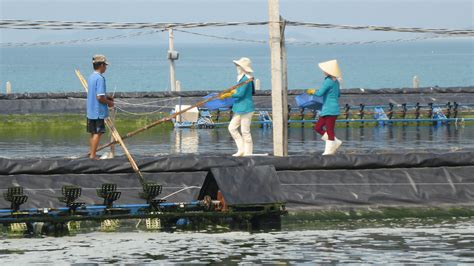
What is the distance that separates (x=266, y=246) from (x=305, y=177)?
3525 mm

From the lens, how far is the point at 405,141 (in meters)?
32.7

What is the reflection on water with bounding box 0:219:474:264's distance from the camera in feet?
56.6

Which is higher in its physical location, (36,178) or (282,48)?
(282,48)

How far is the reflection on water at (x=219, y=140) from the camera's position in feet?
99.7

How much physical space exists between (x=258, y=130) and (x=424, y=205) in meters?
15.6

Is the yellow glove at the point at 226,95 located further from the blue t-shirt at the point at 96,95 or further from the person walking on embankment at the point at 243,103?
the blue t-shirt at the point at 96,95

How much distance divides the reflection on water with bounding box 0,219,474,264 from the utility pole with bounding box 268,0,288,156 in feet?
9.61

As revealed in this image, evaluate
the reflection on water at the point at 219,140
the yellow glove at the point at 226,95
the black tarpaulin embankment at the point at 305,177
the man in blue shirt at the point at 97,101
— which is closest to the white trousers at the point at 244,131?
the yellow glove at the point at 226,95

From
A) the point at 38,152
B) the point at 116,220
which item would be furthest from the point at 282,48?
the point at 38,152

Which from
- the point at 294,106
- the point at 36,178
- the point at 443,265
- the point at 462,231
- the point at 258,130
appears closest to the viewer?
the point at 443,265

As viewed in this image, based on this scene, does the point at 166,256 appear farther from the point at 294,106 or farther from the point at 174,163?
the point at 294,106

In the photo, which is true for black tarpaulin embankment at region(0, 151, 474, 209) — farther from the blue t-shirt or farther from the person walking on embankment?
the person walking on embankment

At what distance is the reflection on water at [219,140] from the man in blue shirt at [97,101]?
6.62 m

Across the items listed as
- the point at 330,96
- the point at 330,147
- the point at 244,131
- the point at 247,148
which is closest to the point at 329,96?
the point at 330,96
